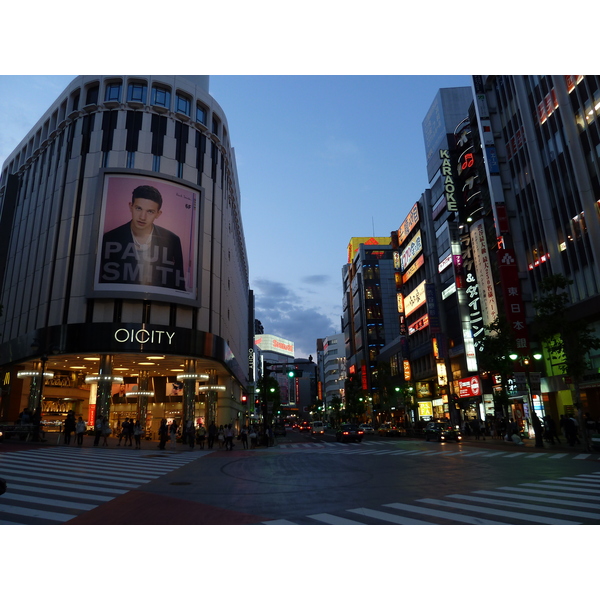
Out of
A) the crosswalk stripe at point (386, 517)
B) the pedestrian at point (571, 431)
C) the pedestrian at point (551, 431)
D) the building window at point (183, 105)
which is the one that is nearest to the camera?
the crosswalk stripe at point (386, 517)

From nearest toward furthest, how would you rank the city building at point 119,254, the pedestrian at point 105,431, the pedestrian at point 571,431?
the pedestrian at point 571,431 < the pedestrian at point 105,431 < the city building at point 119,254

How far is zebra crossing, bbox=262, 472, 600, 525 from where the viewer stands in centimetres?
826

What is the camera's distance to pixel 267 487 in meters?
13.3

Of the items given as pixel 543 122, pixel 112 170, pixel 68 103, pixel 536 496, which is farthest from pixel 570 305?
pixel 68 103

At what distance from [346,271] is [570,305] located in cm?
10771

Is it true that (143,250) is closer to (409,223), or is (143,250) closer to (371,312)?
(409,223)

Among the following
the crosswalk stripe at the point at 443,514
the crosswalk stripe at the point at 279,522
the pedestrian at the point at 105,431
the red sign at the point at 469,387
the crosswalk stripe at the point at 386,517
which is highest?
the red sign at the point at 469,387


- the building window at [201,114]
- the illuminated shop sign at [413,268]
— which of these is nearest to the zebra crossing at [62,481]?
the building window at [201,114]

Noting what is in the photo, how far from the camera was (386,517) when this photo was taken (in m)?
8.68

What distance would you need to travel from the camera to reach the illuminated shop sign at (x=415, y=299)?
66438mm

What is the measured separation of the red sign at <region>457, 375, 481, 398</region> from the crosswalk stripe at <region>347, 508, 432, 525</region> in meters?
45.0

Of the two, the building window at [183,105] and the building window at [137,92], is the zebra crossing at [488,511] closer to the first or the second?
the building window at [183,105]

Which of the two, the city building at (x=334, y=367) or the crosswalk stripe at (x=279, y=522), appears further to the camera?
the city building at (x=334, y=367)

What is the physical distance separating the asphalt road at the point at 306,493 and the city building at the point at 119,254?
724 inches
